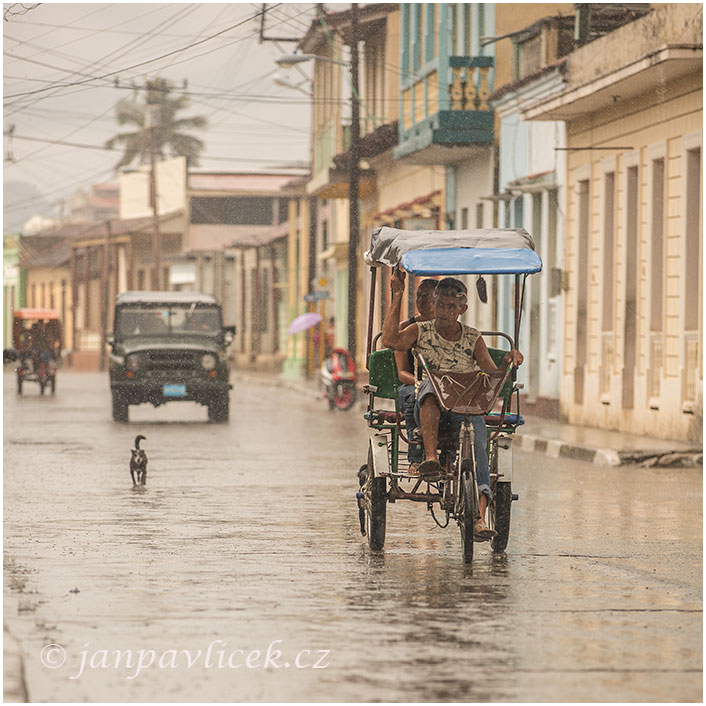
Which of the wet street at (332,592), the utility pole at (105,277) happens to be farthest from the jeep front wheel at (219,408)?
the utility pole at (105,277)

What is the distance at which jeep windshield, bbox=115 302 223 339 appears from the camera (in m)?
30.9

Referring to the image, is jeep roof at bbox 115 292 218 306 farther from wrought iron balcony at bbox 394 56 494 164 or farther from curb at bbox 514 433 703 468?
curb at bbox 514 433 703 468

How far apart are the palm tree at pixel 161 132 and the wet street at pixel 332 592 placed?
83.8 m

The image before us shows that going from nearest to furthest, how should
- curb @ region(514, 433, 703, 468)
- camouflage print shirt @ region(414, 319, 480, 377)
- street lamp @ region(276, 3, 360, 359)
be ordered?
camouflage print shirt @ region(414, 319, 480, 377)
curb @ region(514, 433, 703, 468)
street lamp @ region(276, 3, 360, 359)

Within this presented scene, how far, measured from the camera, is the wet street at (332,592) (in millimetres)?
7191

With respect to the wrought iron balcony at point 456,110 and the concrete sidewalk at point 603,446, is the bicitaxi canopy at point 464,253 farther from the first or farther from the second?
the wrought iron balcony at point 456,110

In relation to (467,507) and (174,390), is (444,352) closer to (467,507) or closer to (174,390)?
(467,507)

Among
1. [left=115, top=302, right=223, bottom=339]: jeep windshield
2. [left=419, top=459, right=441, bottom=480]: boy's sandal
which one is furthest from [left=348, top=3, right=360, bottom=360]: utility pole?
[left=419, top=459, right=441, bottom=480]: boy's sandal

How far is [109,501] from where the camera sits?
49.5 feet

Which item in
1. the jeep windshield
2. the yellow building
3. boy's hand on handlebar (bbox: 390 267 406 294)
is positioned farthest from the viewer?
the jeep windshield

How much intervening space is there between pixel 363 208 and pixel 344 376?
16.8 m

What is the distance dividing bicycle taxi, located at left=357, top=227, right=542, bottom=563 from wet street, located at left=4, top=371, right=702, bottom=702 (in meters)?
0.30

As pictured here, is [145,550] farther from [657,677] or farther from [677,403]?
[677,403]

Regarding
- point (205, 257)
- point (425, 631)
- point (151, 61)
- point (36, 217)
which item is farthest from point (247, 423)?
point (36, 217)
